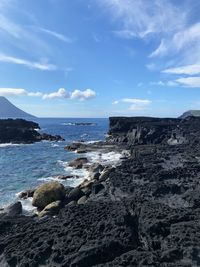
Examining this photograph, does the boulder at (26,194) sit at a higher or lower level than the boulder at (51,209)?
lower

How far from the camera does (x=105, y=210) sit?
77.7 ft

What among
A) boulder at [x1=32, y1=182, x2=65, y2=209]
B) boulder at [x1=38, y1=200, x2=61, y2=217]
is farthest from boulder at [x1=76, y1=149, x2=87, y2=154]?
boulder at [x1=38, y1=200, x2=61, y2=217]

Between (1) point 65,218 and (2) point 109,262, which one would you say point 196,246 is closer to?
(2) point 109,262

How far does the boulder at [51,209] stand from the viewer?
28.6 metres

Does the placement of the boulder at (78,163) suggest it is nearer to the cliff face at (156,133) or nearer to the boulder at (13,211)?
the boulder at (13,211)

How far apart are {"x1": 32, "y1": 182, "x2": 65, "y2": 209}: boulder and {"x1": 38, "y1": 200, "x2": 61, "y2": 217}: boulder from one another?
1.81 metres

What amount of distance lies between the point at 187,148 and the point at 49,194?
32498mm

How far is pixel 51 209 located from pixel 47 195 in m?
3.24

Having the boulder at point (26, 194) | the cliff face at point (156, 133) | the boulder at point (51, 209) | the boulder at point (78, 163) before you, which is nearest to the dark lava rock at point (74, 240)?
the boulder at point (51, 209)

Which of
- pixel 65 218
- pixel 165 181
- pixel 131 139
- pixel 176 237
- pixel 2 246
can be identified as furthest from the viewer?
pixel 131 139

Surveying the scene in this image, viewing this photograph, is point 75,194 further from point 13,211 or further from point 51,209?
point 13,211

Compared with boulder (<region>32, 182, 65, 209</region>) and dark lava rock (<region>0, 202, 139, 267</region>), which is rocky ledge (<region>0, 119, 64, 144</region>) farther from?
dark lava rock (<region>0, 202, 139, 267</region>)

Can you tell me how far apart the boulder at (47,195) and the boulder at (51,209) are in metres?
1.81

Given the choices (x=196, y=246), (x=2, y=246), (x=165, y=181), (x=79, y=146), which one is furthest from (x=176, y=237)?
(x=79, y=146)
